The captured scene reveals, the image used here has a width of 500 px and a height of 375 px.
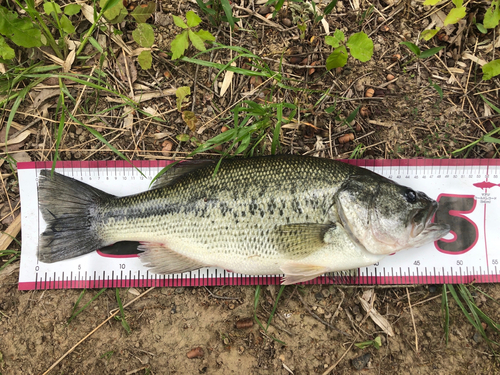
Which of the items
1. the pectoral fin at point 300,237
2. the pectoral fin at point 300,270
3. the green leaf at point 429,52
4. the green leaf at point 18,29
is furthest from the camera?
the green leaf at point 429,52

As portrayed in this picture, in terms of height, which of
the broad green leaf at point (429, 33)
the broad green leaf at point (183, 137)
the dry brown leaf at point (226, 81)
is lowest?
the broad green leaf at point (183, 137)

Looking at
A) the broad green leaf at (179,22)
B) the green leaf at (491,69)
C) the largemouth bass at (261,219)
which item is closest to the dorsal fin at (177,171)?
the largemouth bass at (261,219)

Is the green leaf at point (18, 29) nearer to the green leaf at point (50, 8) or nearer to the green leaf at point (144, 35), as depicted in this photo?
the green leaf at point (50, 8)

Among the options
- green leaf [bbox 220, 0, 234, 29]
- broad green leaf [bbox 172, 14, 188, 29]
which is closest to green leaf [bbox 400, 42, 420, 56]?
green leaf [bbox 220, 0, 234, 29]

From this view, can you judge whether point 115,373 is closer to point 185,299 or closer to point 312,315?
point 185,299

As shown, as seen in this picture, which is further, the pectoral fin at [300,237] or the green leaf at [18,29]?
the green leaf at [18,29]

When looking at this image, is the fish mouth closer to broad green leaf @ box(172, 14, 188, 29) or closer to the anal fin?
the anal fin

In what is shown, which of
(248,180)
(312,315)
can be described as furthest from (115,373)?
(248,180)
